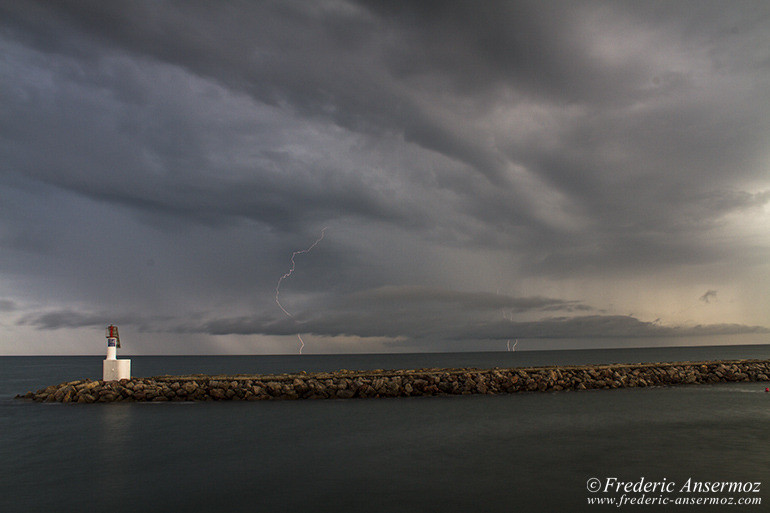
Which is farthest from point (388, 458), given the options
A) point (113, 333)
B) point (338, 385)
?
point (113, 333)

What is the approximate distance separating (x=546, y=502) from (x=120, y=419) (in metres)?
21.8

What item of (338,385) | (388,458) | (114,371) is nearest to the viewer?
(388,458)

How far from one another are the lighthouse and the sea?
504 centimetres

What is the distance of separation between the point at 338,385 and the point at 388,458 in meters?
→ 16.9

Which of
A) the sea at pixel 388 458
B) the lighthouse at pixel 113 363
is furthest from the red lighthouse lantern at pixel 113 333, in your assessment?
the sea at pixel 388 458

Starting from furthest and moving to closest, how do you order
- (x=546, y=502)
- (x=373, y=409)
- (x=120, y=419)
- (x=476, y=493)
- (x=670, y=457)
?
(x=373, y=409) → (x=120, y=419) → (x=670, y=457) → (x=476, y=493) → (x=546, y=502)

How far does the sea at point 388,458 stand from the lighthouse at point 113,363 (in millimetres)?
5038

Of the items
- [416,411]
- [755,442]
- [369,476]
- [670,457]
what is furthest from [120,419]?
[755,442]

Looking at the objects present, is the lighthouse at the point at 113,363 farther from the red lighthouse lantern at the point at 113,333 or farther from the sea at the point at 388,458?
the sea at the point at 388,458

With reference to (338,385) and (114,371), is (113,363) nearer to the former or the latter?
(114,371)

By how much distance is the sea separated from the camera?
1277cm

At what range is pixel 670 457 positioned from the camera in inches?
654

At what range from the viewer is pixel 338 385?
3366 cm

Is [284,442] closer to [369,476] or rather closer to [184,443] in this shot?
[184,443]
